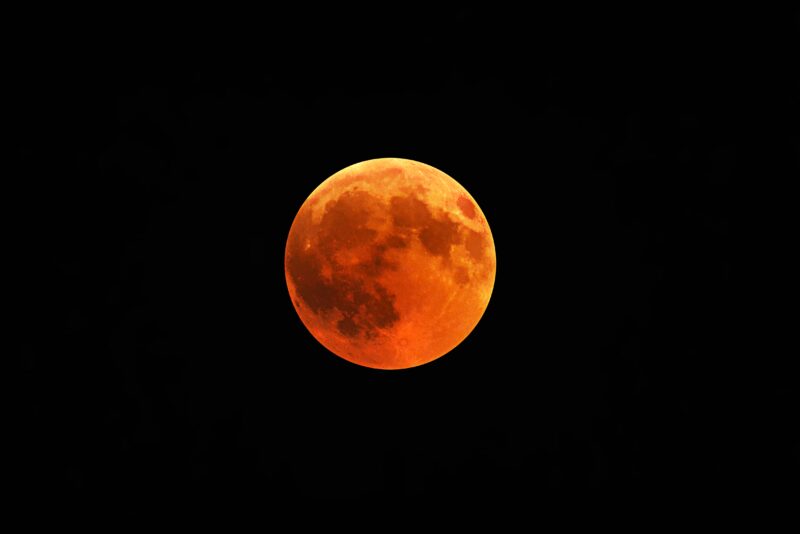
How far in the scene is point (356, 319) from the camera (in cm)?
446

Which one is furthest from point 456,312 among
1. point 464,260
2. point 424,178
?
point 424,178

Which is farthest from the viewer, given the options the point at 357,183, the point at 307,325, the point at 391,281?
the point at 307,325

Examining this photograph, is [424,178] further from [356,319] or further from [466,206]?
[356,319]

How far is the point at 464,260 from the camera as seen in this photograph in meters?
4.53

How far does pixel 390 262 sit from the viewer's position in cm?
426

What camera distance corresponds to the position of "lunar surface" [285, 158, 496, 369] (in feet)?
14.1

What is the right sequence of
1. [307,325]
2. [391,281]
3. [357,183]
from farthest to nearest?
Answer: [307,325] → [357,183] → [391,281]

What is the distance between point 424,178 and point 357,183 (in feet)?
1.98

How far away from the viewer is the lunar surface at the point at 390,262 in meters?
4.30

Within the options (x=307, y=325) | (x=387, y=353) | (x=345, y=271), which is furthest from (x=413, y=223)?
(x=307, y=325)

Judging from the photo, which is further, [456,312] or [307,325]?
[307,325]

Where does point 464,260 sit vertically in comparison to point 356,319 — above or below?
above

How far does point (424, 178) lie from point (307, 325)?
1.79 m

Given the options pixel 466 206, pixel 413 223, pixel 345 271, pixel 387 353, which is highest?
pixel 466 206
